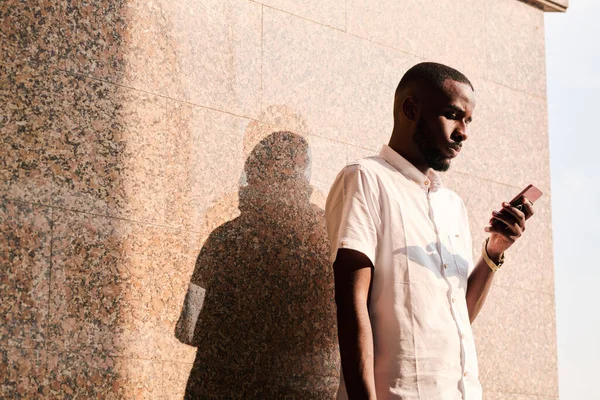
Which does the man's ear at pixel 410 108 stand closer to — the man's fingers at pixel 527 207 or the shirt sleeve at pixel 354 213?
the shirt sleeve at pixel 354 213

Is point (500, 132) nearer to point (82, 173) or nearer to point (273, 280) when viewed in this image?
point (273, 280)

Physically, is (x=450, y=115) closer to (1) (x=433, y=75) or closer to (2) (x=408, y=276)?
(1) (x=433, y=75)

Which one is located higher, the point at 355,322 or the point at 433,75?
the point at 433,75

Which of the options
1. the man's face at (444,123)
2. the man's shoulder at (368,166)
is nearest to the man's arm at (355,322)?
the man's shoulder at (368,166)

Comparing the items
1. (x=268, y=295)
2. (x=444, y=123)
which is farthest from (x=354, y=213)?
(x=268, y=295)

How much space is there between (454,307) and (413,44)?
234 cm

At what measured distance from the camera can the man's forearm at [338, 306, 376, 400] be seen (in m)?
4.61

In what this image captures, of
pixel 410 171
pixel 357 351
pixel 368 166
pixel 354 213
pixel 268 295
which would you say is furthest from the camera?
pixel 268 295

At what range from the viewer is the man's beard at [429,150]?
17.3ft

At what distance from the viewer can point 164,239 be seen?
17.2 ft

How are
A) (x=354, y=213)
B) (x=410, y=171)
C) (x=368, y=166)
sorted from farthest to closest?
(x=410, y=171)
(x=368, y=166)
(x=354, y=213)

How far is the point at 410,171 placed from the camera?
17.4 feet

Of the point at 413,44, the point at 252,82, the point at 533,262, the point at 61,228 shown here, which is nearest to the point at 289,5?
the point at 252,82

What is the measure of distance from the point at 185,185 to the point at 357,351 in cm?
135
